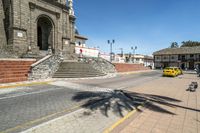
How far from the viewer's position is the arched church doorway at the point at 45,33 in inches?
1064

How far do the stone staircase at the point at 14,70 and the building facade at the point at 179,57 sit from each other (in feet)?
196

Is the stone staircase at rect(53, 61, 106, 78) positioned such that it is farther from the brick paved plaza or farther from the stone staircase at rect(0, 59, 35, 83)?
the brick paved plaza

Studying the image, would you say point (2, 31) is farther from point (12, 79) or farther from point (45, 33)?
point (12, 79)

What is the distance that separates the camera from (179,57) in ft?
209

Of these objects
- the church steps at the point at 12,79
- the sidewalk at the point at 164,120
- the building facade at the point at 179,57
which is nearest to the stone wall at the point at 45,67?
the church steps at the point at 12,79

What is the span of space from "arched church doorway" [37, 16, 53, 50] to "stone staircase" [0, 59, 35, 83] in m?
11.8

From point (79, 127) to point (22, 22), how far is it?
2081 centimetres

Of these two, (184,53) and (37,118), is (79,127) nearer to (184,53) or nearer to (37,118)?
(37,118)

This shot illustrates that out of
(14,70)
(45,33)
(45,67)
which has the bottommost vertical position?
(14,70)

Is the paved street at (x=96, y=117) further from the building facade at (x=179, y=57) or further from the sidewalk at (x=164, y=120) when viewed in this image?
the building facade at (x=179, y=57)

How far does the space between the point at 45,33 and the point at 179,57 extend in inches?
2114

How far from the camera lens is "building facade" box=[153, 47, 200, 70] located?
59.9 meters

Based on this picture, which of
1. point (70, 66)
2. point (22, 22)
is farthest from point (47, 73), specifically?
point (22, 22)

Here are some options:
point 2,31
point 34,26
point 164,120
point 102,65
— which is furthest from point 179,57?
point 164,120
